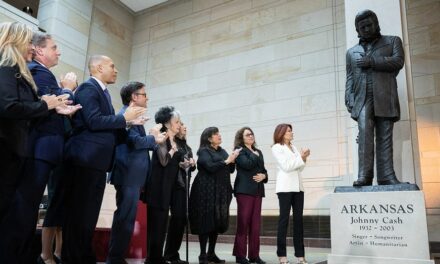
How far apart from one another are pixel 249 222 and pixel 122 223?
1774 mm

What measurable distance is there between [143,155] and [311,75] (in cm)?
552

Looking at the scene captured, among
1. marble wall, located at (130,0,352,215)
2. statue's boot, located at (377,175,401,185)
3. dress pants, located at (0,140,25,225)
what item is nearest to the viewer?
dress pants, located at (0,140,25,225)

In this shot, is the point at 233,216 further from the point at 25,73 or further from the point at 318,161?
the point at 25,73

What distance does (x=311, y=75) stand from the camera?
8055 mm

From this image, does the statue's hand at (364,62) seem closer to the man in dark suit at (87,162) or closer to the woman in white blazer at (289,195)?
the woman in white blazer at (289,195)

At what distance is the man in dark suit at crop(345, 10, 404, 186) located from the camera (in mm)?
4039

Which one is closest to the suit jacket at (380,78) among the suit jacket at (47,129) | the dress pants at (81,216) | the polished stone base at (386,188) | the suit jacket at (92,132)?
the polished stone base at (386,188)

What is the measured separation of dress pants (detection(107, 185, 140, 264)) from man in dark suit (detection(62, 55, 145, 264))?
1.22 feet

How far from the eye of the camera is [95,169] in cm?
267

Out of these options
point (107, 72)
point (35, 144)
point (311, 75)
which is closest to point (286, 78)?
point (311, 75)

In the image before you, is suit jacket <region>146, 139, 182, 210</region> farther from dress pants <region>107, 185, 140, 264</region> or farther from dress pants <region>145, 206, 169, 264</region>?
dress pants <region>107, 185, 140, 264</region>

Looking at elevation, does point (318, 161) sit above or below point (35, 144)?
above

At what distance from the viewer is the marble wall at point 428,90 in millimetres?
6848

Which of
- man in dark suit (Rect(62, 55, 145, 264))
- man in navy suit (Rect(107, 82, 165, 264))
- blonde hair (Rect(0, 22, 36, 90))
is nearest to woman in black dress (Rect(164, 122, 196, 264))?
man in navy suit (Rect(107, 82, 165, 264))
